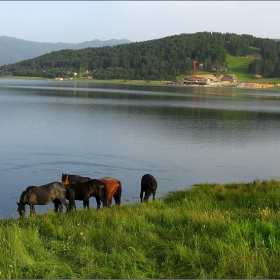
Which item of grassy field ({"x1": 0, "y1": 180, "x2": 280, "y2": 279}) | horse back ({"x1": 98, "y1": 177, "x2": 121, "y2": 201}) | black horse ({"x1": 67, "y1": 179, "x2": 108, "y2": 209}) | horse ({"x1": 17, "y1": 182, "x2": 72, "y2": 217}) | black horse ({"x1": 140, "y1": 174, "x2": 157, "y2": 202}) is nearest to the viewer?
grassy field ({"x1": 0, "y1": 180, "x2": 280, "y2": 279})

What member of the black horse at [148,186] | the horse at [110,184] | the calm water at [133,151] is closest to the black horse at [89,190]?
the horse at [110,184]

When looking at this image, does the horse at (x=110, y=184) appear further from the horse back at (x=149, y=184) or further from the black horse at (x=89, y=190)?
the horse back at (x=149, y=184)

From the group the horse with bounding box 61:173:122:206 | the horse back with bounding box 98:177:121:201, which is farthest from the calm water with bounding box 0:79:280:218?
the horse back with bounding box 98:177:121:201

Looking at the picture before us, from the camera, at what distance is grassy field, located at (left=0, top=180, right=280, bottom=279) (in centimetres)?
744

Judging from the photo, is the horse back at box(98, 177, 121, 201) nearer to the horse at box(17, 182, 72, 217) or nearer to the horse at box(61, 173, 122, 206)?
the horse at box(61, 173, 122, 206)

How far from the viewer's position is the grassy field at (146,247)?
7.44 metres

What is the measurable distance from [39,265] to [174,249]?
2444mm

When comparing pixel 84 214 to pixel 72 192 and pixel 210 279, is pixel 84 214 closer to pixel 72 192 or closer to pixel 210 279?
pixel 72 192

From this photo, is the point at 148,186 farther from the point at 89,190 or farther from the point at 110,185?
the point at 89,190

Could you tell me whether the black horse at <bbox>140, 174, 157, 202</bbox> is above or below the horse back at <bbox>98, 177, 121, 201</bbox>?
below

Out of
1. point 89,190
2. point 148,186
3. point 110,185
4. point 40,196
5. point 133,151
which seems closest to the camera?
point 40,196

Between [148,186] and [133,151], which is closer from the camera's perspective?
[148,186]

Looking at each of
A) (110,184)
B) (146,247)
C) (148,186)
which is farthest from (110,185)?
(146,247)

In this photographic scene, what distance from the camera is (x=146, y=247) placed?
28.0 feet
